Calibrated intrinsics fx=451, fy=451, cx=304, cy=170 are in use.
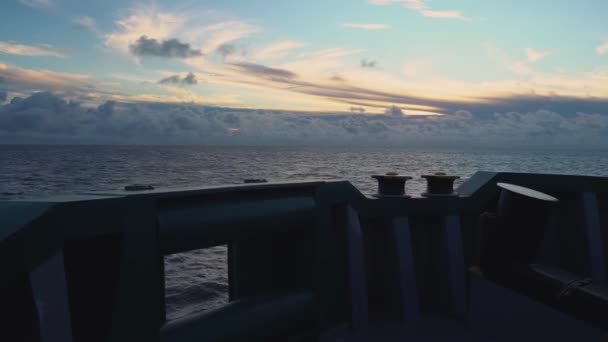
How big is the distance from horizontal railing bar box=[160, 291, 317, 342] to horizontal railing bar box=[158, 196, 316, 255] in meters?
0.83

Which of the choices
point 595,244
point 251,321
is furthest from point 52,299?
point 595,244

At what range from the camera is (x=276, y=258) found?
6.48m

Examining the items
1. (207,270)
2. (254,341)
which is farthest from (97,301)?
(207,270)

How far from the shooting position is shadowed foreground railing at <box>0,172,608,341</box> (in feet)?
11.3

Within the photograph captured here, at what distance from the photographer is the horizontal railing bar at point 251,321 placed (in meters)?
4.58

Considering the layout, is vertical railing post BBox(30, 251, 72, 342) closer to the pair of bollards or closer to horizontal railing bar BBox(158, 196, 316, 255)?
horizontal railing bar BBox(158, 196, 316, 255)

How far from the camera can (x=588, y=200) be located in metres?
8.55

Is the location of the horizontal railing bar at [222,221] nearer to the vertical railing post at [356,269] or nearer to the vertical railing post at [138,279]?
the vertical railing post at [138,279]

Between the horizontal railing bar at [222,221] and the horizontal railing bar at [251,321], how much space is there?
829 mm

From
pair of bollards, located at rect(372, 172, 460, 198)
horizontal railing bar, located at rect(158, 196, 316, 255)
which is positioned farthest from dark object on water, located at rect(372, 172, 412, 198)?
horizontal railing bar, located at rect(158, 196, 316, 255)

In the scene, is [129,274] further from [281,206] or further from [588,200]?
[588,200]

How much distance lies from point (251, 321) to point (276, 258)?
147 centimetres

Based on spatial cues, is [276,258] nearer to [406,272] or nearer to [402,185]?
[406,272]

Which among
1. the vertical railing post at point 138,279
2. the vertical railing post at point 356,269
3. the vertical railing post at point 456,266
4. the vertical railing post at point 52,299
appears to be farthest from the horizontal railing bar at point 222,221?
the vertical railing post at point 456,266
